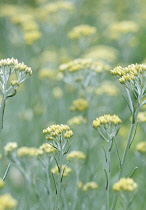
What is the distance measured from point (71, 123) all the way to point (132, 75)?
1.33 meters

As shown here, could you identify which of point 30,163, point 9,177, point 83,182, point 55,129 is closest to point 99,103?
point 9,177

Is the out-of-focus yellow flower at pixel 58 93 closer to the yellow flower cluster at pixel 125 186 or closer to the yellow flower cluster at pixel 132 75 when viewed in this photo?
the yellow flower cluster at pixel 132 75

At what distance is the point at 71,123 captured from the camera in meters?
3.80

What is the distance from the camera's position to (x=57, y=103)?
5.27m

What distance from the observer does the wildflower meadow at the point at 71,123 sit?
252 centimetres

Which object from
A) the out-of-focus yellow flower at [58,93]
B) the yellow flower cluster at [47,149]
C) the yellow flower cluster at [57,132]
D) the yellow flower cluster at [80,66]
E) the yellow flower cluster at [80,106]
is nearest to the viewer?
the yellow flower cluster at [57,132]

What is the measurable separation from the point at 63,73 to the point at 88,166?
89cm

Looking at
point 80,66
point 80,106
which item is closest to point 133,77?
point 80,66

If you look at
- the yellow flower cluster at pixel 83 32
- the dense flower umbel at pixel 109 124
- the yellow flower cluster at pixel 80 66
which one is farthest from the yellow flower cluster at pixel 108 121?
the yellow flower cluster at pixel 83 32

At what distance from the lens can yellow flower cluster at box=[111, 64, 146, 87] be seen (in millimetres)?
2564

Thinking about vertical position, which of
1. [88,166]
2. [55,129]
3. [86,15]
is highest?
[86,15]

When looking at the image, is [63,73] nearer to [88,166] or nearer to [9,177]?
[88,166]

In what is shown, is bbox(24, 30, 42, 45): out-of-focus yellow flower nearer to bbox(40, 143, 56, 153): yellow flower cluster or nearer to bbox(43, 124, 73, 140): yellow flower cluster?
bbox(40, 143, 56, 153): yellow flower cluster

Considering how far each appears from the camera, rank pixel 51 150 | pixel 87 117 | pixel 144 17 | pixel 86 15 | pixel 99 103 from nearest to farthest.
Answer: pixel 51 150 → pixel 87 117 → pixel 99 103 → pixel 144 17 → pixel 86 15
